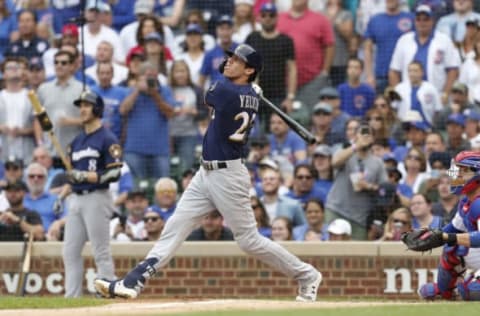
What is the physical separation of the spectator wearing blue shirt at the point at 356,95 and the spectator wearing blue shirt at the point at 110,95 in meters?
2.42

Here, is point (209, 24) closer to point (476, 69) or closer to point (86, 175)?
point (476, 69)

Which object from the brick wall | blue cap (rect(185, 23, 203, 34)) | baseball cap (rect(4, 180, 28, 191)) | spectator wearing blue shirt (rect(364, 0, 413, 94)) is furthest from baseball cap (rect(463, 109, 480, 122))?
baseball cap (rect(4, 180, 28, 191))

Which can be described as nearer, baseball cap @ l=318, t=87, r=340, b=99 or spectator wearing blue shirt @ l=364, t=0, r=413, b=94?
baseball cap @ l=318, t=87, r=340, b=99

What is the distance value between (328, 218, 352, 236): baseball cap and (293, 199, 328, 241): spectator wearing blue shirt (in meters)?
0.15

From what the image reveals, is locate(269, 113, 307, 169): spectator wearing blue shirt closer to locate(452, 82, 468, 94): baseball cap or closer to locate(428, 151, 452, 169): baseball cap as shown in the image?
locate(428, 151, 452, 169): baseball cap

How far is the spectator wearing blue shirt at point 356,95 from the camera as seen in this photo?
16.9 metres

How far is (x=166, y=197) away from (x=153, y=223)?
384 millimetres

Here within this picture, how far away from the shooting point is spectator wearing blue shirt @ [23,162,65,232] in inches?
627

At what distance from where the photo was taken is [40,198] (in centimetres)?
1602

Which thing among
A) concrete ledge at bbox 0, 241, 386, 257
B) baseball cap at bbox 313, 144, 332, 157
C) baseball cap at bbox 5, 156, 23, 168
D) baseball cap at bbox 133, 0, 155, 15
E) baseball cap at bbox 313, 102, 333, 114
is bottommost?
concrete ledge at bbox 0, 241, 386, 257

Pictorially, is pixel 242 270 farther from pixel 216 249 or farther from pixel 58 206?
pixel 58 206

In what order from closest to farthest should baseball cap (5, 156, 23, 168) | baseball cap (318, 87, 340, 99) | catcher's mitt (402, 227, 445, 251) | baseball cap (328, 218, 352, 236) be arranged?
catcher's mitt (402, 227, 445, 251) → baseball cap (328, 218, 352, 236) → baseball cap (5, 156, 23, 168) → baseball cap (318, 87, 340, 99)

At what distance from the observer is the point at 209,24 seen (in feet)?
59.8

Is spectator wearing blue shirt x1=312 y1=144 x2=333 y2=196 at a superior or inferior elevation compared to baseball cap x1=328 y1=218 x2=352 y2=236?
superior
